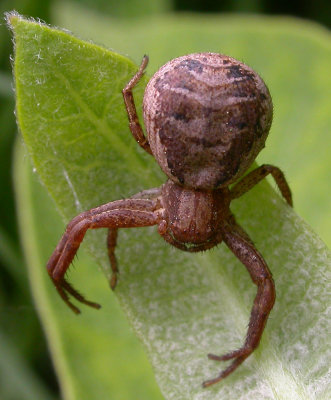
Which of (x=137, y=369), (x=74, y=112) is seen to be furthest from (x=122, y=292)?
(x=137, y=369)

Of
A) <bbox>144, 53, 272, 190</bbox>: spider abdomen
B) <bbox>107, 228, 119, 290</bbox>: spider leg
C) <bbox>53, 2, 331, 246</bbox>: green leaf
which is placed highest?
<bbox>144, 53, 272, 190</bbox>: spider abdomen

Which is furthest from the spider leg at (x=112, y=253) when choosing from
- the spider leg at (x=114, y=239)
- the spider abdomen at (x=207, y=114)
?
the spider abdomen at (x=207, y=114)

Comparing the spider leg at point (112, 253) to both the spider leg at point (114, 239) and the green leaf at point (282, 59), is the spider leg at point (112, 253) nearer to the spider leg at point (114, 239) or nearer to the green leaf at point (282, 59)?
the spider leg at point (114, 239)

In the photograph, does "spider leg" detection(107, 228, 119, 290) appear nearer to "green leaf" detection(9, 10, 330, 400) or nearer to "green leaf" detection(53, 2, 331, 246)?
"green leaf" detection(9, 10, 330, 400)

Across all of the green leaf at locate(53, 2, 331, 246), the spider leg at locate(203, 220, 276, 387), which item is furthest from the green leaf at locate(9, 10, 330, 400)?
the green leaf at locate(53, 2, 331, 246)

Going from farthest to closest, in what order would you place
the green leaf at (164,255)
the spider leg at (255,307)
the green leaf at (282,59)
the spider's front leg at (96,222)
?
the green leaf at (282,59), the spider's front leg at (96,222), the spider leg at (255,307), the green leaf at (164,255)

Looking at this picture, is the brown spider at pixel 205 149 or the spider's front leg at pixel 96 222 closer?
the brown spider at pixel 205 149
